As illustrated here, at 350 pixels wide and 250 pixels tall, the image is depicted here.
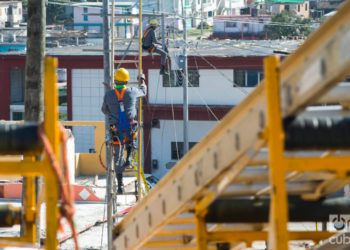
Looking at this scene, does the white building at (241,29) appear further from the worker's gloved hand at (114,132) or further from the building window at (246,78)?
the worker's gloved hand at (114,132)

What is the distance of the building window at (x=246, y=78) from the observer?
1537 inches

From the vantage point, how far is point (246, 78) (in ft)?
129

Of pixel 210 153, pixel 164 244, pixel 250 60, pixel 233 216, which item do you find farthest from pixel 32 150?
pixel 250 60

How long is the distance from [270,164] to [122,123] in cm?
1118

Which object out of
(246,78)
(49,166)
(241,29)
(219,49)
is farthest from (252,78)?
(49,166)

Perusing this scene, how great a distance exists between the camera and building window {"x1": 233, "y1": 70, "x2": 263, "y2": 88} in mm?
39031

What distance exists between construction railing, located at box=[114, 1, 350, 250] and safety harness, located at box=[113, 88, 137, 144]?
8392 mm

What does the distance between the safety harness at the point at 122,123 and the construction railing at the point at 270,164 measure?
839 cm

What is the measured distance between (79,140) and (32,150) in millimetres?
35667

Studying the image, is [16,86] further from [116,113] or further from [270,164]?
[270,164]

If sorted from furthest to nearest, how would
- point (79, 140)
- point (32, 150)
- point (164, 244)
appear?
point (79, 140)
point (164, 244)
point (32, 150)

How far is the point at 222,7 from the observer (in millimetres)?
79625

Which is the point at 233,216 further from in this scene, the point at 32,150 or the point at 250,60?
the point at 250,60

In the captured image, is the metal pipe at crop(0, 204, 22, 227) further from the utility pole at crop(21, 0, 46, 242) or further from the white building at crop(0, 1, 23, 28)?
the white building at crop(0, 1, 23, 28)
